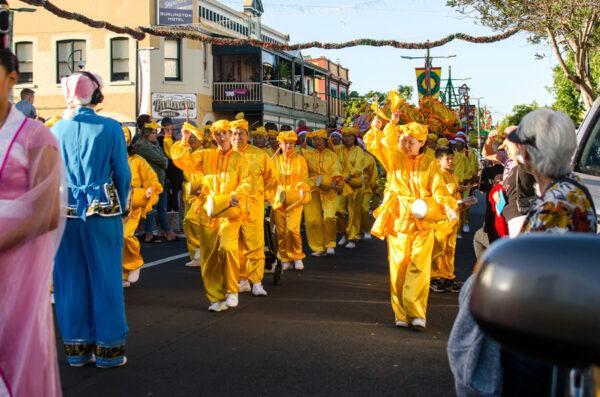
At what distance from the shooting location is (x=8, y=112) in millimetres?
3373

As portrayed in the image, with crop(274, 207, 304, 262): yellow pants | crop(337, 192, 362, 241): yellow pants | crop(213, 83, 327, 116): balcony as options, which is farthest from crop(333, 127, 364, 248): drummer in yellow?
crop(213, 83, 327, 116): balcony

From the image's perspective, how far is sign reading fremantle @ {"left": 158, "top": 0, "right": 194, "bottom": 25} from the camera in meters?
34.2

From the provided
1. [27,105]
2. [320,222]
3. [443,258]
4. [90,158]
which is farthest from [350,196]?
[90,158]

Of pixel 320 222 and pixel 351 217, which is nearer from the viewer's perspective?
pixel 320 222

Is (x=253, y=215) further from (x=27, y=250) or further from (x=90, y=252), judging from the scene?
(x=27, y=250)

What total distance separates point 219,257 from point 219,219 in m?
0.38

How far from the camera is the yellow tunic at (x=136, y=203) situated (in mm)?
9953

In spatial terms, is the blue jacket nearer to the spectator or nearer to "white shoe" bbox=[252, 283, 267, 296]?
"white shoe" bbox=[252, 283, 267, 296]

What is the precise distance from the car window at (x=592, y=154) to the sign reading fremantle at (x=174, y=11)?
2984 cm

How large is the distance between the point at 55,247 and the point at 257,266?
614cm

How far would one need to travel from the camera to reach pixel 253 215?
30.0ft

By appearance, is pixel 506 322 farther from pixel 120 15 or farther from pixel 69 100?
pixel 120 15

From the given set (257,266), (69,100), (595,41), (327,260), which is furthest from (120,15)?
(69,100)

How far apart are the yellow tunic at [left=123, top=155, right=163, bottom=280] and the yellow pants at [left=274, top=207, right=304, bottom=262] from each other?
6.86 ft
